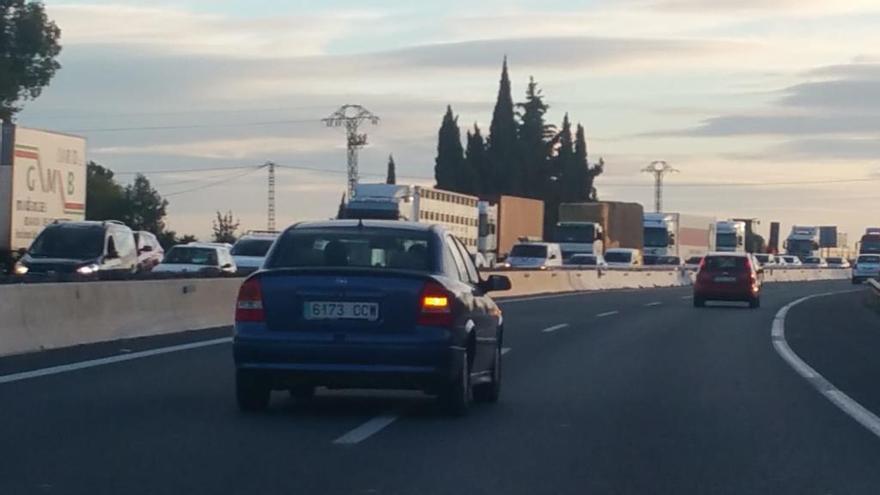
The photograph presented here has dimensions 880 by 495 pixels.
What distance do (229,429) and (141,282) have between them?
1170 cm

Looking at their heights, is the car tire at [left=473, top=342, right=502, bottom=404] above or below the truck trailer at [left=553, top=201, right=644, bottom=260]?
below

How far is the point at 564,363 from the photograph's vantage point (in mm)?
20500

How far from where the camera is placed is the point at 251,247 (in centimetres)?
4547

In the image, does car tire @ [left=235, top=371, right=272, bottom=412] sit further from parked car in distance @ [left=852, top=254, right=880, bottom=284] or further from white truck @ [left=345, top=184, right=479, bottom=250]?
parked car in distance @ [left=852, top=254, right=880, bottom=284]

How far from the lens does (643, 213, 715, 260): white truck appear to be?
8438cm

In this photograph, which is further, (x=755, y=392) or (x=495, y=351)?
(x=755, y=392)

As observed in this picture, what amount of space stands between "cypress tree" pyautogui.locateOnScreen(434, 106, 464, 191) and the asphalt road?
363 ft

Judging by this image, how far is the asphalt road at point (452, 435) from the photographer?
33.2 ft

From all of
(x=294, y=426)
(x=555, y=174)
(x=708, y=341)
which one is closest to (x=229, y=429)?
(x=294, y=426)

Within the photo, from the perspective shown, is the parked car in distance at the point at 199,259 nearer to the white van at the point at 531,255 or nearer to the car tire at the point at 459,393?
the white van at the point at 531,255

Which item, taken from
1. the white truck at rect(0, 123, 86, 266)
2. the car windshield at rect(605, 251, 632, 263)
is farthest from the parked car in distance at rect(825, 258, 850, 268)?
the white truck at rect(0, 123, 86, 266)

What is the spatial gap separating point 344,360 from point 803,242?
11932 centimetres

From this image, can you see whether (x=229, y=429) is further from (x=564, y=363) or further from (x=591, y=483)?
(x=564, y=363)

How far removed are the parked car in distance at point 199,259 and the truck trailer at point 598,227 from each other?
34.0m
